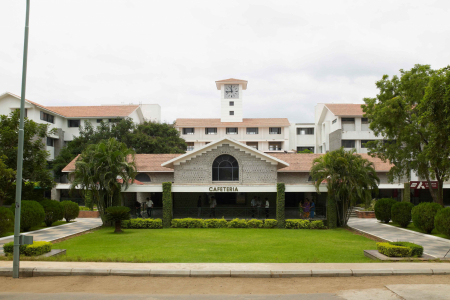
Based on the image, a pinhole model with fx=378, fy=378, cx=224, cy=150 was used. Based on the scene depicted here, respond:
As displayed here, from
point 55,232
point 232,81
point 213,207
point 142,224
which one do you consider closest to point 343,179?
point 213,207

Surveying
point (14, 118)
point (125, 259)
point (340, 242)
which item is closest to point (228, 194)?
point (340, 242)

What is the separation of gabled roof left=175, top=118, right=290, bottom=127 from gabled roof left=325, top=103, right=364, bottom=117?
9.50 metres

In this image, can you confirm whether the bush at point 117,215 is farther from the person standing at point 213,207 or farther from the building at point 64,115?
the building at point 64,115

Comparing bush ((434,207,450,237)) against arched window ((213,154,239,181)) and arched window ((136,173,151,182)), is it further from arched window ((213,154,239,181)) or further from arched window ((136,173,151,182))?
arched window ((136,173,151,182))

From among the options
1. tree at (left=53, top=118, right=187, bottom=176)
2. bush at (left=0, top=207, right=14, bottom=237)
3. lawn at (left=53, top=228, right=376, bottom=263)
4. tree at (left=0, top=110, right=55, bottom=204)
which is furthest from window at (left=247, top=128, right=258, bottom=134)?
bush at (left=0, top=207, right=14, bottom=237)

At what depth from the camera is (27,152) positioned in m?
20.8

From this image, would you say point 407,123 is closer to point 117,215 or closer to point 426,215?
point 426,215

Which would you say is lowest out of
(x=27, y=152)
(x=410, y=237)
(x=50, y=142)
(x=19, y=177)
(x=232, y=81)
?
(x=410, y=237)

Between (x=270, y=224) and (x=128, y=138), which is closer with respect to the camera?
(x=270, y=224)

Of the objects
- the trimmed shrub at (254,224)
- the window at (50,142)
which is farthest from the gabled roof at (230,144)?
the window at (50,142)

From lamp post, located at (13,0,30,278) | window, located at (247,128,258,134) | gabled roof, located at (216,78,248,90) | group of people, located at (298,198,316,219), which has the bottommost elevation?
group of people, located at (298,198,316,219)

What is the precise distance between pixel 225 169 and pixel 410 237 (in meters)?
12.5

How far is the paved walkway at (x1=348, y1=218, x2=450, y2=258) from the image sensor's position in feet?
49.7

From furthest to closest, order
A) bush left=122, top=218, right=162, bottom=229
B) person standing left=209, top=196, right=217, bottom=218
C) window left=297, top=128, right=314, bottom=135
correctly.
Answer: window left=297, top=128, right=314, bottom=135 < person standing left=209, top=196, right=217, bottom=218 < bush left=122, top=218, right=162, bottom=229
